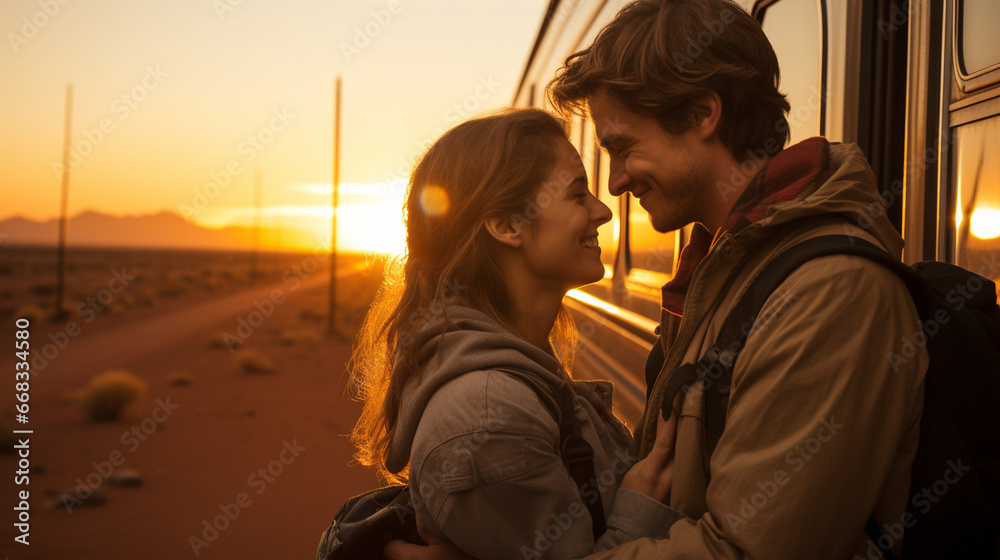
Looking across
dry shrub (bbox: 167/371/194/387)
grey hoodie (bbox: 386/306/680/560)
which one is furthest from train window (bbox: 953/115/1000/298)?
dry shrub (bbox: 167/371/194/387)

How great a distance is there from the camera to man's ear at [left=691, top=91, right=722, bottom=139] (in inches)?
74.5

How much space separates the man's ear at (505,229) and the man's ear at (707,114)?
0.59m

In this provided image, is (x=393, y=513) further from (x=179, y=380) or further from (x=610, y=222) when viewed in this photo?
(x=179, y=380)

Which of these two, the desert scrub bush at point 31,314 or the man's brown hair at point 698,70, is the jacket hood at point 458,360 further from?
the desert scrub bush at point 31,314

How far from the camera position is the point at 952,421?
1126 mm

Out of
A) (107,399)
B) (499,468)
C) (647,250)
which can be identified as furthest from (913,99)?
(107,399)

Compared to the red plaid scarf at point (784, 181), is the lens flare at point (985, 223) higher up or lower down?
lower down

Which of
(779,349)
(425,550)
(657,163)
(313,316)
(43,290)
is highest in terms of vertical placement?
(657,163)

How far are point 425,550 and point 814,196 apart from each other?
1.09 metres

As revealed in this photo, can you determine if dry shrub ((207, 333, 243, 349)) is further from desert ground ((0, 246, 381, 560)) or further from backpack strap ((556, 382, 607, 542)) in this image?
backpack strap ((556, 382, 607, 542))

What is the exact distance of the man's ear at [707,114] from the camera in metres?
1.89

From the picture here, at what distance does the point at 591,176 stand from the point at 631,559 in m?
3.88

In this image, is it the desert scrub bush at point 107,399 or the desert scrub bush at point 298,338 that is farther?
the desert scrub bush at point 298,338

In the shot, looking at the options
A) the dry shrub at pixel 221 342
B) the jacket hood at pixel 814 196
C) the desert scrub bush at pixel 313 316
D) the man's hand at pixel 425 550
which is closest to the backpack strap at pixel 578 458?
the man's hand at pixel 425 550
